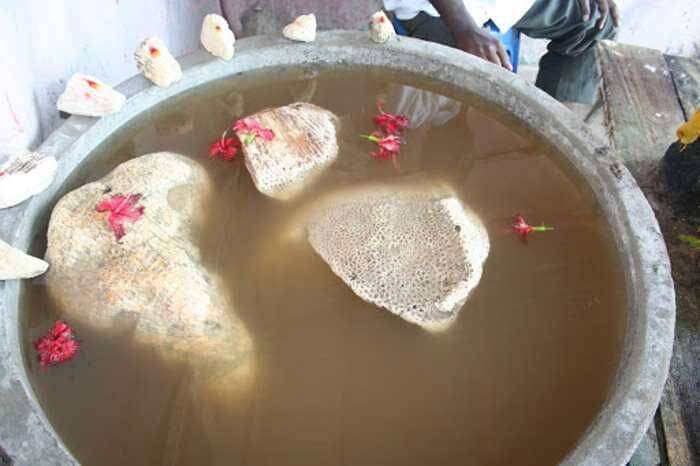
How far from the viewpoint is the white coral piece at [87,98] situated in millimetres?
2150

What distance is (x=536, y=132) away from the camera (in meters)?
2.25

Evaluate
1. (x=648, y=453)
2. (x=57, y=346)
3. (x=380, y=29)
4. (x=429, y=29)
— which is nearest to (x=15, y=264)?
(x=57, y=346)

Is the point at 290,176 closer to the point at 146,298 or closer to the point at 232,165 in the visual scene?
the point at 232,165

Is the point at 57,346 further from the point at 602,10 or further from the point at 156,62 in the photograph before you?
the point at 602,10

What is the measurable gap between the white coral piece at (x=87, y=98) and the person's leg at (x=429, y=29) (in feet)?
5.90

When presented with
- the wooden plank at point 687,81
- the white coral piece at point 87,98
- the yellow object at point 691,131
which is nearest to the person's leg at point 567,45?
the wooden plank at point 687,81

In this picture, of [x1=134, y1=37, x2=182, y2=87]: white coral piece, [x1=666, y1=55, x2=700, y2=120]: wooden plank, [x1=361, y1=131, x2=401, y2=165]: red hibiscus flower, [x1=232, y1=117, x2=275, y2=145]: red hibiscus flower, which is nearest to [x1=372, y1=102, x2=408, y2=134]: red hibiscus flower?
[x1=361, y1=131, x2=401, y2=165]: red hibiscus flower

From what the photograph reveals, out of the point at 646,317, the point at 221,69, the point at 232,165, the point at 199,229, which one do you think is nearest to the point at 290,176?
the point at 232,165

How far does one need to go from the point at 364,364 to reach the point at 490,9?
7.21 feet

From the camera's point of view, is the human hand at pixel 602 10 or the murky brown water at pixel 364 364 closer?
the murky brown water at pixel 364 364

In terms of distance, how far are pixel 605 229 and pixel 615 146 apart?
92cm

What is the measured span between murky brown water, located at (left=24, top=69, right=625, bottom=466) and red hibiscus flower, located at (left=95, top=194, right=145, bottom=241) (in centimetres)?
24

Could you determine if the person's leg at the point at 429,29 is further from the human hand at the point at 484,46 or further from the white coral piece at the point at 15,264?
the white coral piece at the point at 15,264

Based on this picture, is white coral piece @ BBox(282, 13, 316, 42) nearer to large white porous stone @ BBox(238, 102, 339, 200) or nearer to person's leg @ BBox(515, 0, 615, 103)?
large white porous stone @ BBox(238, 102, 339, 200)
